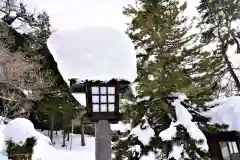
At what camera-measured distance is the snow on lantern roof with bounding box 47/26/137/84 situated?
3312 millimetres

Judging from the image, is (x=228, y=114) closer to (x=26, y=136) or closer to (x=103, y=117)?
(x=103, y=117)

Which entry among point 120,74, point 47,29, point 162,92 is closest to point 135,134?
point 162,92

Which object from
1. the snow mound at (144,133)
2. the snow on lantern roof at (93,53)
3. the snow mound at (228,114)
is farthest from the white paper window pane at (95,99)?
the snow mound at (228,114)

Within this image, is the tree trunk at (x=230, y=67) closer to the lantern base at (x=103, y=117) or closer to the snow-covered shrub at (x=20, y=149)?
the snow-covered shrub at (x=20, y=149)

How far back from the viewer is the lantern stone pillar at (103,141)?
359 cm

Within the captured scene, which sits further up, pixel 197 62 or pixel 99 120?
pixel 197 62

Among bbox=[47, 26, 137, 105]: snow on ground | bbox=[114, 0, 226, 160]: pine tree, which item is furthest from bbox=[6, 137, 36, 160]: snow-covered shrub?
bbox=[47, 26, 137, 105]: snow on ground

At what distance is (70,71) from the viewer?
3379mm

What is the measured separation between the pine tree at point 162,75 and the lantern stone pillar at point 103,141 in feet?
9.21

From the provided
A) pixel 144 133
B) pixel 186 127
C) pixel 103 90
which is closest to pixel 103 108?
pixel 103 90

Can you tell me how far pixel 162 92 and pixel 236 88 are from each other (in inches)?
348

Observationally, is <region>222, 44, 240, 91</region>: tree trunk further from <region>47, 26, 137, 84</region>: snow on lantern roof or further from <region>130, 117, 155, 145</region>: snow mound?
<region>47, 26, 137, 84</region>: snow on lantern roof

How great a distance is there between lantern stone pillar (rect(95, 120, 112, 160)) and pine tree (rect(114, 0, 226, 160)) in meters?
2.81

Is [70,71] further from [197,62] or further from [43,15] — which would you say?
[43,15]
